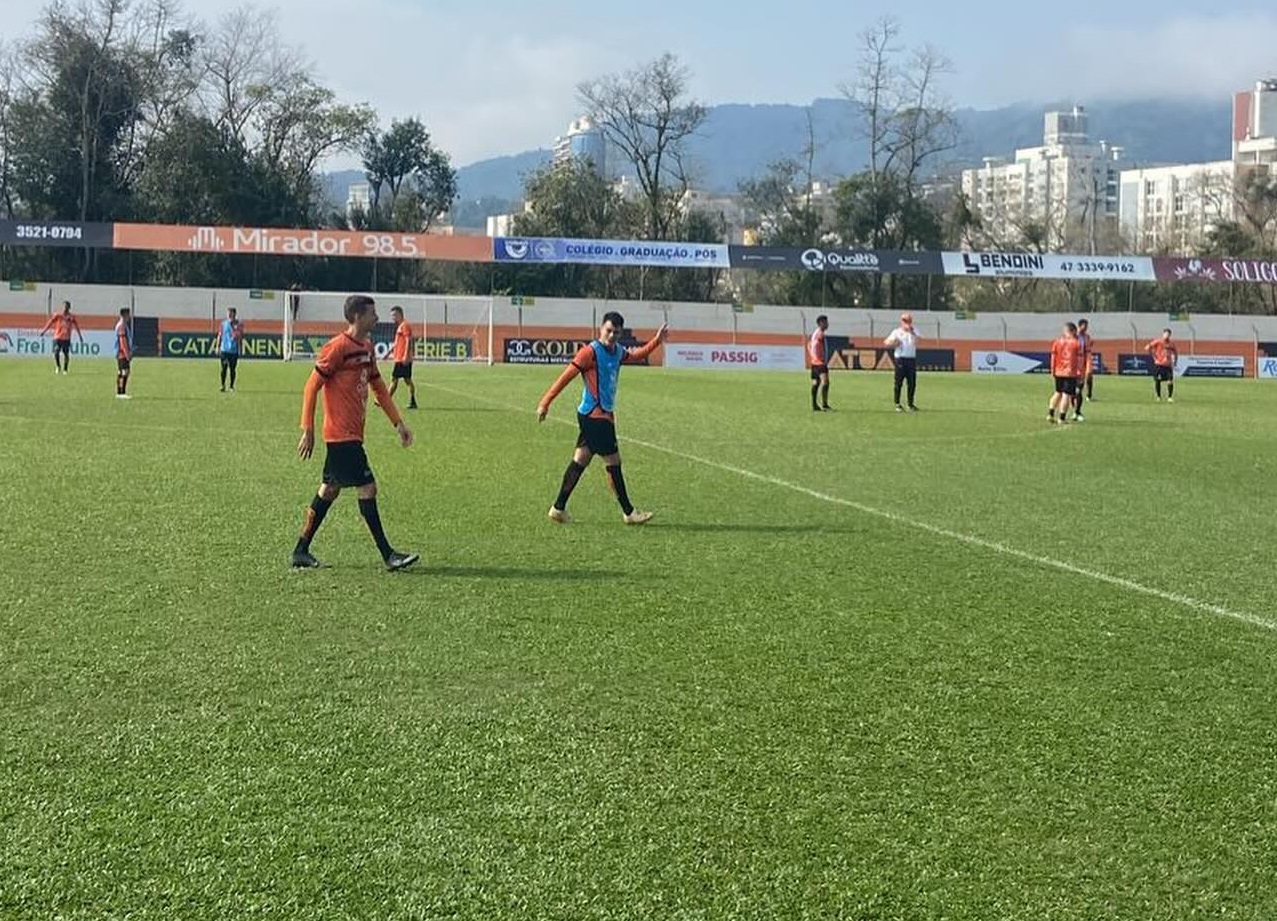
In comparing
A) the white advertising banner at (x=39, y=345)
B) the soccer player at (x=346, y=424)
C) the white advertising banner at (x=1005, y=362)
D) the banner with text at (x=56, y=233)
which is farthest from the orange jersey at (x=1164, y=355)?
the banner with text at (x=56, y=233)

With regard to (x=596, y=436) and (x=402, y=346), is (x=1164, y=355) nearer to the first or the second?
(x=402, y=346)

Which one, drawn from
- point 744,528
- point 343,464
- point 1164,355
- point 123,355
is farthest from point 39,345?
point 343,464

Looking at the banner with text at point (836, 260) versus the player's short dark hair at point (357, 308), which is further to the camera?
the banner with text at point (836, 260)

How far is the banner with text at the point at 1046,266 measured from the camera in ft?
189

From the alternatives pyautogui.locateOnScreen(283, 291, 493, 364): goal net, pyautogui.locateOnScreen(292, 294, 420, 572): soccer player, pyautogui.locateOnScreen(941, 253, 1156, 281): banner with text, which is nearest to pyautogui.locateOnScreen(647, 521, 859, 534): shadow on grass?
pyautogui.locateOnScreen(292, 294, 420, 572): soccer player

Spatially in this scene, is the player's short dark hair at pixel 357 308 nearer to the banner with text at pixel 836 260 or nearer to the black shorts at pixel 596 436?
the black shorts at pixel 596 436

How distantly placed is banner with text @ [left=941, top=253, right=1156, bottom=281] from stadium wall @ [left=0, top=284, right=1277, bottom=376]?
1844mm

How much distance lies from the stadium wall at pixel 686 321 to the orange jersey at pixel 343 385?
141 feet

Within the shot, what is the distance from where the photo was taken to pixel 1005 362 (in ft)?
178

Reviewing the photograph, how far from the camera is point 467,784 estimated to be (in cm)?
482

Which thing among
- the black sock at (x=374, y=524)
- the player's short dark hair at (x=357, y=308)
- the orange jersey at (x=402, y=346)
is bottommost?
the black sock at (x=374, y=524)

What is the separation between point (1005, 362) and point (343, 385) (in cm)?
4846

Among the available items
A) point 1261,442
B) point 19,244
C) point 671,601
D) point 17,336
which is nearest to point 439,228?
point 19,244

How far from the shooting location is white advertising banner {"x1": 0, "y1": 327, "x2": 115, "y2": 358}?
47.0 m
